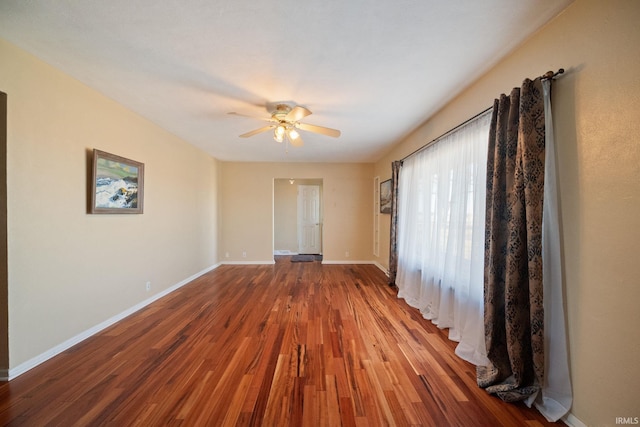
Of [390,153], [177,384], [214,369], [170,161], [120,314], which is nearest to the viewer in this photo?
[177,384]

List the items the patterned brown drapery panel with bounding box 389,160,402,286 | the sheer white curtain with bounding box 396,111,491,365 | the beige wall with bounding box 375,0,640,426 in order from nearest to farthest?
the beige wall with bounding box 375,0,640,426 → the sheer white curtain with bounding box 396,111,491,365 → the patterned brown drapery panel with bounding box 389,160,402,286

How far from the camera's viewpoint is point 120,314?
2615 mm

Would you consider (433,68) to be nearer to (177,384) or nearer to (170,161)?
(177,384)

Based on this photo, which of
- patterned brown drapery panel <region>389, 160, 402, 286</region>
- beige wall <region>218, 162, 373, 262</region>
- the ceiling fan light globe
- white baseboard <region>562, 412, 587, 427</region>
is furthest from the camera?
beige wall <region>218, 162, 373, 262</region>

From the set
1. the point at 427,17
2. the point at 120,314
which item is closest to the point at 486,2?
the point at 427,17

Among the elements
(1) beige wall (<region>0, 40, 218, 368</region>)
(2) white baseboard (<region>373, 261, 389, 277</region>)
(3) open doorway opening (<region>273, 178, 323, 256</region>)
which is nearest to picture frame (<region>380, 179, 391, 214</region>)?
(2) white baseboard (<region>373, 261, 389, 277</region>)

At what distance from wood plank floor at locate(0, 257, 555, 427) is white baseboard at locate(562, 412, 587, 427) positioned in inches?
4.6

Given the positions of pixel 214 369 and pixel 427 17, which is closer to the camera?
pixel 427 17

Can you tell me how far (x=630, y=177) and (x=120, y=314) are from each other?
428cm

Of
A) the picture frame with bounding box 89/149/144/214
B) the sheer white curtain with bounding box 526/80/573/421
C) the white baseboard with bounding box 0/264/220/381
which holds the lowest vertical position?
the white baseboard with bounding box 0/264/220/381

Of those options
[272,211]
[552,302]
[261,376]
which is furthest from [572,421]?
[272,211]

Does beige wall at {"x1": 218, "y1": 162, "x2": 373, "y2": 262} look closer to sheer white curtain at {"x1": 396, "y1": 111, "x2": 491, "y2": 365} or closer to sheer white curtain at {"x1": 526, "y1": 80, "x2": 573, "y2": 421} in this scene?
sheer white curtain at {"x1": 396, "y1": 111, "x2": 491, "y2": 365}

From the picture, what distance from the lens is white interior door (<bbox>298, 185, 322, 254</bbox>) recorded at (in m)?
7.04

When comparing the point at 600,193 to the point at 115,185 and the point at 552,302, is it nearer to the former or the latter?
the point at 552,302
